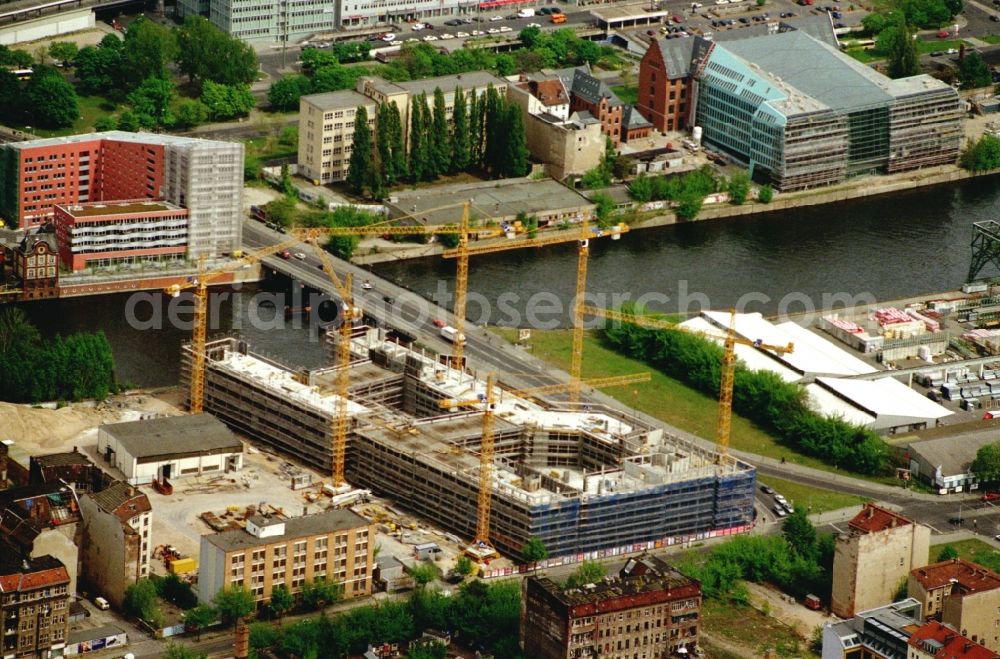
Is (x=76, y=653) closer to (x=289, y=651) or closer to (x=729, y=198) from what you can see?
(x=289, y=651)

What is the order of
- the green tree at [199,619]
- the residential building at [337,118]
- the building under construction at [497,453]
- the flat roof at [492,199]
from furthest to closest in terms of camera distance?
the residential building at [337,118], the flat roof at [492,199], the building under construction at [497,453], the green tree at [199,619]

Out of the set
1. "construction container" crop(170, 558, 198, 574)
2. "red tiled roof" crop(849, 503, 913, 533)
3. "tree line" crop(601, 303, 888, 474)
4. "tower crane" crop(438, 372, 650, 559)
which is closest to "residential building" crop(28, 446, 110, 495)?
"construction container" crop(170, 558, 198, 574)

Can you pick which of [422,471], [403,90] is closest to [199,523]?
[422,471]

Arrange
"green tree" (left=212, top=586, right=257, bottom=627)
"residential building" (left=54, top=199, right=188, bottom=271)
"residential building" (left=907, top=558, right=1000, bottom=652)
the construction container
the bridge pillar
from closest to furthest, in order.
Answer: "residential building" (left=907, top=558, right=1000, bottom=652) → "green tree" (left=212, top=586, right=257, bottom=627) → the construction container → "residential building" (left=54, top=199, right=188, bottom=271) → the bridge pillar

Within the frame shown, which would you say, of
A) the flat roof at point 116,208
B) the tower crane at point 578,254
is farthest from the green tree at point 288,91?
the tower crane at point 578,254

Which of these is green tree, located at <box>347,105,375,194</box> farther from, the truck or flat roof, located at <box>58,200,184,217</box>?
the truck

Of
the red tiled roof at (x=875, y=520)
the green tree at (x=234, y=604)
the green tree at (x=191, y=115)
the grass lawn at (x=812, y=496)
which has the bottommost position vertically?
the grass lawn at (x=812, y=496)

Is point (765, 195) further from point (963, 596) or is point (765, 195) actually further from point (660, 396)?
point (963, 596)

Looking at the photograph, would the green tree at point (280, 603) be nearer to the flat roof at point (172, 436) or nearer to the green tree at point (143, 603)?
the green tree at point (143, 603)
